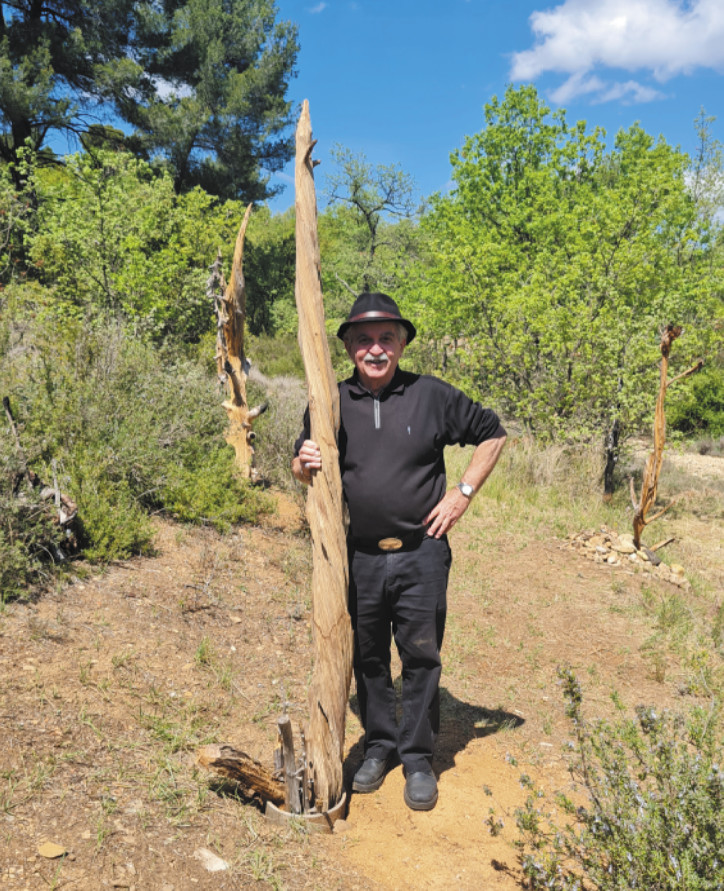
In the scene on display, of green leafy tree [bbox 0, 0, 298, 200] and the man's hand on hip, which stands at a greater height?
green leafy tree [bbox 0, 0, 298, 200]

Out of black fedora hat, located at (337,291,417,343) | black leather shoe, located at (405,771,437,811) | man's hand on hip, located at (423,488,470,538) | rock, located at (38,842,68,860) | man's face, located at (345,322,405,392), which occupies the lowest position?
black leather shoe, located at (405,771,437,811)

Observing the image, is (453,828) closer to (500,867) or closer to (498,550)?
(500,867)

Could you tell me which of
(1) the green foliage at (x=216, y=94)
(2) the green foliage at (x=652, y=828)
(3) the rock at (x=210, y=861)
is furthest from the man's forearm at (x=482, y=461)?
(1) the green foliage at (x=216, y=94)

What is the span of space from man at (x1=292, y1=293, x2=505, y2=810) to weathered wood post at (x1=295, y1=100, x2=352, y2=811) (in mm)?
119

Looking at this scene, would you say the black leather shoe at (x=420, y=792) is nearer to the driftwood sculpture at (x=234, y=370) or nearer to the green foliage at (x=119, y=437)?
the green foliage at (x=119, y=437)

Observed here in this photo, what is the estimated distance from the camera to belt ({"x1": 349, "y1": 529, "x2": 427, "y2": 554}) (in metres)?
3.03

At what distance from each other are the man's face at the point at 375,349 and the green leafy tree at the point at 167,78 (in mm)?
18354

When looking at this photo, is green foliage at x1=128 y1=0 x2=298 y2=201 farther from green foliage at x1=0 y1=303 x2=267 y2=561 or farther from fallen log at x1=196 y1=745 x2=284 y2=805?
fallen log at x1=196 y1=745 x2=284 y2=805

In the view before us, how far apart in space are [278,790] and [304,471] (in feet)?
4.62

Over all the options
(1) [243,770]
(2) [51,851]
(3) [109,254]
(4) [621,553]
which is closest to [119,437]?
(1) [243,770]

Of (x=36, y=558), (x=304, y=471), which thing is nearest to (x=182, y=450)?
(x=36, y=558)

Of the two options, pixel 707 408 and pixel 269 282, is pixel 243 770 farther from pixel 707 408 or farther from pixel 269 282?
pixel 269 282

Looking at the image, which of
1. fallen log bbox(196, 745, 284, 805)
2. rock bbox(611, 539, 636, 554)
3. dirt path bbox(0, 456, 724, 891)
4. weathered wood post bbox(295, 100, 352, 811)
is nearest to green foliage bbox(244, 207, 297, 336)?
rock bbox(611, 539, 636, 554)

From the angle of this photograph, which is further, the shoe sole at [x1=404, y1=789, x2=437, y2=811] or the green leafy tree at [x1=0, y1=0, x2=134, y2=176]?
the green leafy tree at [x1=0, y1=0, x2=134, y2=176]
